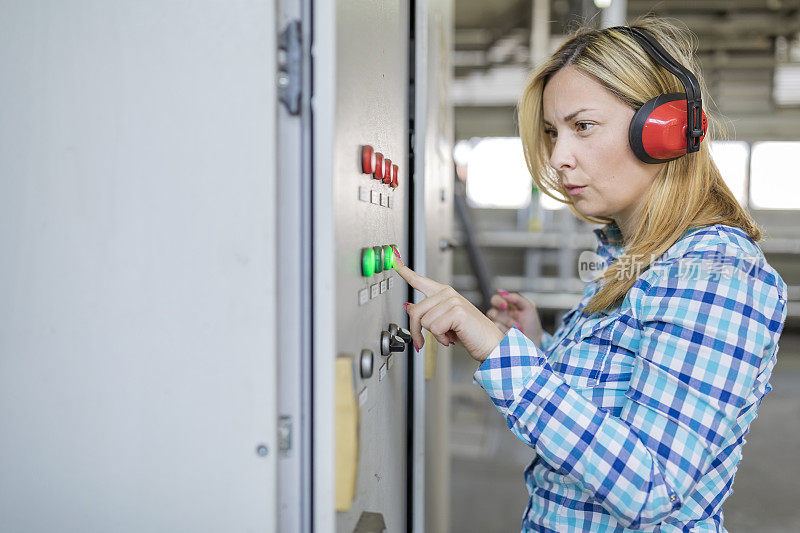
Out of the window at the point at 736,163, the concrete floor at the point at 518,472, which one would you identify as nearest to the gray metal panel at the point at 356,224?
the concrete floor at the point at 518,472

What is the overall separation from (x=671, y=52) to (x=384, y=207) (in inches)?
21.3

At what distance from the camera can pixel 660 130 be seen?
86 centimetres

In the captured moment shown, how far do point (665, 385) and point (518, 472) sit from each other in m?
2.72

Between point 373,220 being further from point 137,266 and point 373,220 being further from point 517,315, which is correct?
point 517,315

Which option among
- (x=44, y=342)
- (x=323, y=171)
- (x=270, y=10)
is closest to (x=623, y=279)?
(x=323, y=171)

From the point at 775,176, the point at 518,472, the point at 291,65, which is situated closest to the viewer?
the point at 291,65

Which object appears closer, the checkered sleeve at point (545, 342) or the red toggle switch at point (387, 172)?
the red toggle switch at point (387, 172)

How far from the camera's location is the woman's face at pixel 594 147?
0.92 meters

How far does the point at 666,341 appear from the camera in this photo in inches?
29.6

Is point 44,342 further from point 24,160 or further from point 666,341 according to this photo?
point 666,341

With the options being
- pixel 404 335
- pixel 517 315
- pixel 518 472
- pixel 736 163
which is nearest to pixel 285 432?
pixel 404 335

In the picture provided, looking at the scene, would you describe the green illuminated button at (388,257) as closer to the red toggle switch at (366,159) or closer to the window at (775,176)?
the red toggle switch at (366,159)

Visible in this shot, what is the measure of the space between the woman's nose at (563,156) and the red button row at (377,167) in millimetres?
261

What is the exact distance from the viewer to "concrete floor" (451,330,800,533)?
107 inches
